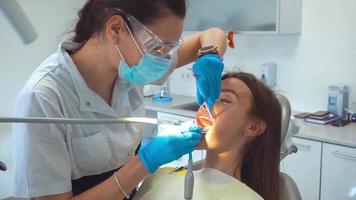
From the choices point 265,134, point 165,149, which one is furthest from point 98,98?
point 265,134

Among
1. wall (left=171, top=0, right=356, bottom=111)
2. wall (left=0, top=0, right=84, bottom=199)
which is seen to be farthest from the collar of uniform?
wall (left=0, top=0, right=84, bottom=199)

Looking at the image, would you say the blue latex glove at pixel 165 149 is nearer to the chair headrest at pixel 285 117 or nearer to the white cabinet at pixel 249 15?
the chair headrest at pixel 285 117

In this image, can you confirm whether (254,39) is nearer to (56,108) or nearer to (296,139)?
(296,139)

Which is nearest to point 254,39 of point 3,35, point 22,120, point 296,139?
point 296,139

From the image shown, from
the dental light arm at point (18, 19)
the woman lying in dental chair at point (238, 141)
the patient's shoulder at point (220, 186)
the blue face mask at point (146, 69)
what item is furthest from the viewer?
the woman lying in dental chair at point (238, 141)

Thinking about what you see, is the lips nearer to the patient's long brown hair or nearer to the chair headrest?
the patient's long brown hair

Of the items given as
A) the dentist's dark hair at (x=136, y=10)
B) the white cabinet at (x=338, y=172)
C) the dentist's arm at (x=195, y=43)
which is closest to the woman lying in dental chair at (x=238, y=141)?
the dentist's arm at (x=195, y=43)

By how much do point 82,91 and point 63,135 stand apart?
177mm

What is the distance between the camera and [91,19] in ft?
4.32

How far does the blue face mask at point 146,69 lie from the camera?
1272 millimetres

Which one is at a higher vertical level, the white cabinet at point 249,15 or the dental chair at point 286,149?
the white cabinet at point 249,15

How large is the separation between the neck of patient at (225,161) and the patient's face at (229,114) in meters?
0.04

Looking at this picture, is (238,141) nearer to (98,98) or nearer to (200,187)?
(200,187)

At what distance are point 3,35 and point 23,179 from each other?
2.49 metres
